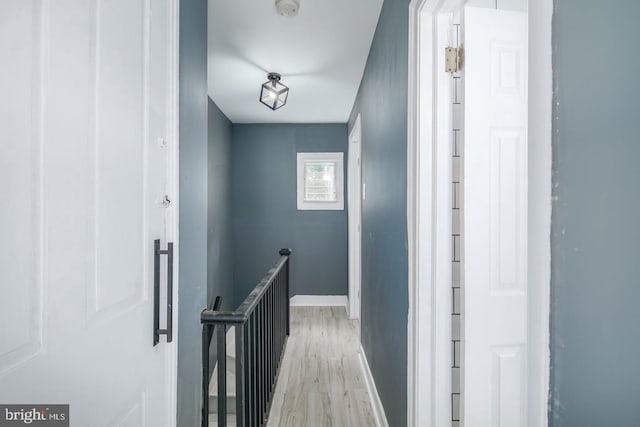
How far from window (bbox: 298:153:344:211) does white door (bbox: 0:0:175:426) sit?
3.67 metres

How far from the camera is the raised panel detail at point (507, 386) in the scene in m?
1.20

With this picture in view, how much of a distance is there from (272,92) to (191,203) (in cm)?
168

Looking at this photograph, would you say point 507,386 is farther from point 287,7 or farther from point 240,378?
point 287,7

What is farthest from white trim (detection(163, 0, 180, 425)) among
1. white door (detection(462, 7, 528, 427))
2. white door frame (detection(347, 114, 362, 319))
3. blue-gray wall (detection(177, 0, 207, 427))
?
white door frame (detection(347, 114, 362, 319))

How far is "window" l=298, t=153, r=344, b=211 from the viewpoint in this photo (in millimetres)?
4699

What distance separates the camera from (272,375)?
2348 mm

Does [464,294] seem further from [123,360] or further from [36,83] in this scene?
[36,83]

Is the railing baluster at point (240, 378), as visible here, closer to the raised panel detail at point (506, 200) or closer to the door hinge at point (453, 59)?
the raised panel detail at point (506, 200)

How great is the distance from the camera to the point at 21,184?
572mm

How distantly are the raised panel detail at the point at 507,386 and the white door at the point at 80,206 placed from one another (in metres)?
1.19

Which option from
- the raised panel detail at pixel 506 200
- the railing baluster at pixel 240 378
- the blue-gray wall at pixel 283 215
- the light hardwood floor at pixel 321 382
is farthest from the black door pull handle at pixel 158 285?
the blue-gray wall at pixel 283 215

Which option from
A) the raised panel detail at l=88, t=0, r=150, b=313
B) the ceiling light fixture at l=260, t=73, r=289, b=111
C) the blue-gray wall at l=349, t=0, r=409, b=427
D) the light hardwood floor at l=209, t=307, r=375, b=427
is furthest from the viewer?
the ceiling light fixture at l=260, t=73, r=289, b=111

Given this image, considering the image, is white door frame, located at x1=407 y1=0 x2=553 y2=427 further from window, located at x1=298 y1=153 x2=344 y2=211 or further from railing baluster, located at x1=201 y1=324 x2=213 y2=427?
window, located at x1=298 y1=153 x2=344 y2=211

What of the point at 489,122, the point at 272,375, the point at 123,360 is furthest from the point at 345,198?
the point at 123,360
